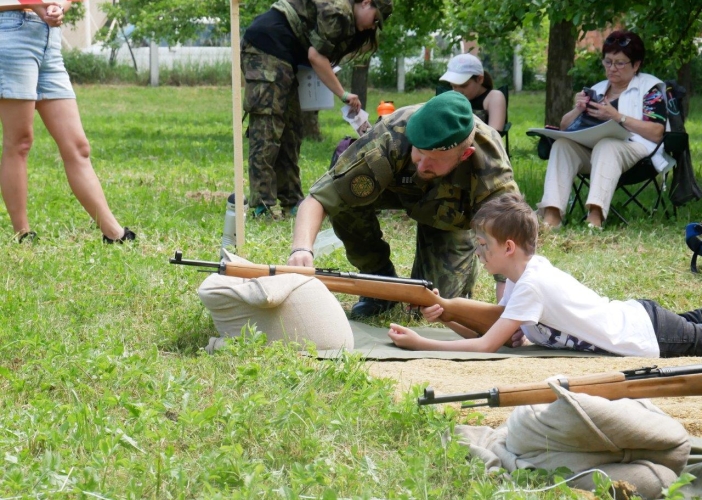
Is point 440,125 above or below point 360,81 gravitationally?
above

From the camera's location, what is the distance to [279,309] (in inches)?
167

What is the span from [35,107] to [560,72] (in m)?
7.56

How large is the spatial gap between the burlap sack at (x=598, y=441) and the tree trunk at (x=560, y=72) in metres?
9.65

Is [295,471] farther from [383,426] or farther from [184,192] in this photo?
[184,192]

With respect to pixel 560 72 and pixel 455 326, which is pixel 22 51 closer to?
pixel 455 326

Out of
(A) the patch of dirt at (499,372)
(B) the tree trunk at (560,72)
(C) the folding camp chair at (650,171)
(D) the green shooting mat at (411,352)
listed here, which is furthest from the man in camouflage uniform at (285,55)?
(B) the tree trunk at (560,72)

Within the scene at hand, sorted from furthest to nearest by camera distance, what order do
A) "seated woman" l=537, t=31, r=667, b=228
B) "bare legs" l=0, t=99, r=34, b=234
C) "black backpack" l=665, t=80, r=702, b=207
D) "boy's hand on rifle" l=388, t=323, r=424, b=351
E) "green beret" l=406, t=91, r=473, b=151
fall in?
"black backpack" l=665, t=80, r=702, b=207, "seated woman" l=537, t=31, r=667, b=228, "bare legs" l=0, t=99, r=34, b=234, "boy's hand on rifle" l=388, t=323, r=424, b=351, "green beret" l=406, t=91, r=473, b=151

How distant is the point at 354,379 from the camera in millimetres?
3611

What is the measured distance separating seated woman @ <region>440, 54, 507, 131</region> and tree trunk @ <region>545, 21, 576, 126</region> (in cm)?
371

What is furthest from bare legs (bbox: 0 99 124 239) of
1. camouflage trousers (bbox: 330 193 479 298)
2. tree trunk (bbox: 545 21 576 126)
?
tree trunk (bbox: 545 21 576 126)

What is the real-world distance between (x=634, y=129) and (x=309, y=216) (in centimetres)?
378

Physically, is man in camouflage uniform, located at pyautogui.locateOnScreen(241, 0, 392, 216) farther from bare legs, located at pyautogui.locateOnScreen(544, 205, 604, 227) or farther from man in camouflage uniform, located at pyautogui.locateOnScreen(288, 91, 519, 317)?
man in camouflage uniform, located at pyautogui.locateOnScreen(288, 91, 519, 317)

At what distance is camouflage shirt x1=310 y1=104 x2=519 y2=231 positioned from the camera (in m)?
4.69

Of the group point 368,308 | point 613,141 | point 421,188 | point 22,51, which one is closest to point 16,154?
point 22,51
